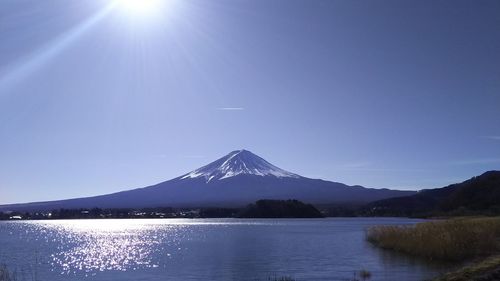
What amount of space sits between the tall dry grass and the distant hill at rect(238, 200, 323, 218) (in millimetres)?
97878

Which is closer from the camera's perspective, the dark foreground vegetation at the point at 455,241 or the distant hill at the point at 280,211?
the dark foreground vegetation at the point at 455,241

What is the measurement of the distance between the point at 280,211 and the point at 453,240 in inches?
4111

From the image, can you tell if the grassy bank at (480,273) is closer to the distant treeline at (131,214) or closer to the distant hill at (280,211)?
the distant hill at (280,211)

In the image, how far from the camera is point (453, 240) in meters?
22.8

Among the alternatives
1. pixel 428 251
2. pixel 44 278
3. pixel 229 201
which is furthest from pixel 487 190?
pixel 229 201

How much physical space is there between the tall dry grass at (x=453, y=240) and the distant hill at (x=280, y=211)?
9788 centimetres

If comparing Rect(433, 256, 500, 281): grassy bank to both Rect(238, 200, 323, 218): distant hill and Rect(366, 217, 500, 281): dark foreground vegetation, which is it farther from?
Rect(238, 200, 323, 218): distant hill

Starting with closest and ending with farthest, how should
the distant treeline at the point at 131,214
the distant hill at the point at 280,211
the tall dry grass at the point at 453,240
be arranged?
the tall dry grass at the point at 453,240, the distant hill at the point at 280,211, the distant treeline at the point at 131,214

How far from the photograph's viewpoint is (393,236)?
99.0 feet

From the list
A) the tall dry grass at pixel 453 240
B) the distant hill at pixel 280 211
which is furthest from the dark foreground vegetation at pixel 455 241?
the distant hill at pixel 280 211

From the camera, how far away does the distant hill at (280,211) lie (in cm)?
12581

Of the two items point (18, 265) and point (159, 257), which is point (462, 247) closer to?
point (159, 257)

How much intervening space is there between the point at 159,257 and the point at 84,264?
3941 mm

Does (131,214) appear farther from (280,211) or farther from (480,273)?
(480,273)
